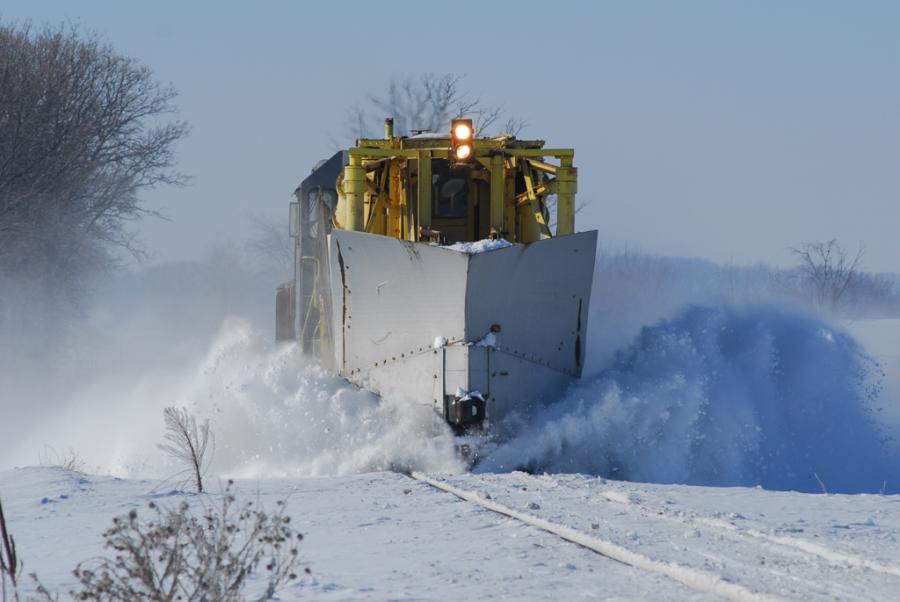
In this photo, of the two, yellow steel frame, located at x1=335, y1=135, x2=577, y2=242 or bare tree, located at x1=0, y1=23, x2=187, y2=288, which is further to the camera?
bare tree, located at x1=0, y1=23, x2=187, y2=288

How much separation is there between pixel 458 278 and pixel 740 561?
19.2 ft

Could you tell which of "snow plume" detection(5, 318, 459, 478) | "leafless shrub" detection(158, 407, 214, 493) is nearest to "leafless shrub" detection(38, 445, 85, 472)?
"snow plume" detection(5, 318, 459, 478)

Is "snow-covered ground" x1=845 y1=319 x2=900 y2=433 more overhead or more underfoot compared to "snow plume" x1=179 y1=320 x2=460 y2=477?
more underfoot

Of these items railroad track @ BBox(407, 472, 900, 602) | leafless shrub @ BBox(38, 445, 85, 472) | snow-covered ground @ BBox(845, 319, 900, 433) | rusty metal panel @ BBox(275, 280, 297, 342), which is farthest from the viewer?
snow-covered ground @ BBox(845, 319, 900, 433)

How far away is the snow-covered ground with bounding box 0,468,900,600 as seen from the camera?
22.9 feet

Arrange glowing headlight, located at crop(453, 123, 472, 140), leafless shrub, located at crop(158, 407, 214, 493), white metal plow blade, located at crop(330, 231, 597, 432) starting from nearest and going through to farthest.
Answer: white metal plow blade, located at crop(330, 231, 597, 432) < leafless shrub, located at crop(158, 407, 214, 493) < glowing headlight, located at crop(453, 123, 472, 140)

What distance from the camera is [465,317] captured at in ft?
42.6

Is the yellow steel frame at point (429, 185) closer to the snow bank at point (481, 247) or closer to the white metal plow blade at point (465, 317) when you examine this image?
the white metal plow blade at point (465, 317)

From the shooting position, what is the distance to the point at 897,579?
705 centimetres

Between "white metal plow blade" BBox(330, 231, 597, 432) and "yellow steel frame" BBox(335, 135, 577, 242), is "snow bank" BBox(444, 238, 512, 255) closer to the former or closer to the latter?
"white metal plow blade" BBox(330, 231, 597, 432)

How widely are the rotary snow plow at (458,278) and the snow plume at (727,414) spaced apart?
0.50 m

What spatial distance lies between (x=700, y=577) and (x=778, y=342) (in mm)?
8722

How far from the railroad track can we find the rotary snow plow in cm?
374

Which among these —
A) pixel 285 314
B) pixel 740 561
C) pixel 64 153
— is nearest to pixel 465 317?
pixel 740 561
